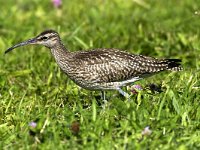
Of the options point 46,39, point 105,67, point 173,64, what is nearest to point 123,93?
point 105,67

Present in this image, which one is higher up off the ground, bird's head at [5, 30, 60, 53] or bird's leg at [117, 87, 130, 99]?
bird's head at [5, 30, 60, 53]

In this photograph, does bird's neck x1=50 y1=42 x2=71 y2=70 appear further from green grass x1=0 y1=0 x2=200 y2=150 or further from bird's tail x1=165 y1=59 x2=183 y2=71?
bird's tail x1=165 y1=59 x2=183 y2=71

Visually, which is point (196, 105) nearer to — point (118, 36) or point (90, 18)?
point (118, 36)

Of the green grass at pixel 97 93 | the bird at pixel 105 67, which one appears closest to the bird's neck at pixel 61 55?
the bird at pixel 105 67

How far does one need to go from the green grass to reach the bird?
0.72 feet

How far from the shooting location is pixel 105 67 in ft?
27.1

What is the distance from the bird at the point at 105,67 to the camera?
321 inches

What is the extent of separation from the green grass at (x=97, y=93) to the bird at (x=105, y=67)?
0.22 metres

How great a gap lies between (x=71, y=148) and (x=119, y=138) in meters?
0.51

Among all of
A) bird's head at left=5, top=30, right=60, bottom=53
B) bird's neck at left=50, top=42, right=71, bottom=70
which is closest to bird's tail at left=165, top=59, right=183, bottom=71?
bird's neck at left=50, top=42, right=71, bottom=70

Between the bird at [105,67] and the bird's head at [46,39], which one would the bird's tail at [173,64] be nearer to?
the bird at [105,67]

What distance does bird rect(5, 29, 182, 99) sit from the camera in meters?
8.15

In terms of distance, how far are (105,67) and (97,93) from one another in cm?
80

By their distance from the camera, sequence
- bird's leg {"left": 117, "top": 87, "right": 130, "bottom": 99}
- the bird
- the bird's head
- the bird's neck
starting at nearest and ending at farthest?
bird's leg {"left": 117, "top": 87, "right": 130, "bottom": 99}, the bird, the bird's neck, the bird's head
